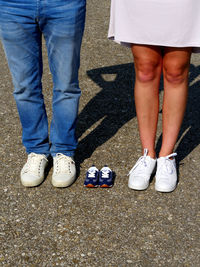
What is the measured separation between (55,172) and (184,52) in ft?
4.10

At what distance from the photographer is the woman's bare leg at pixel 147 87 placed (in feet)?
9.13

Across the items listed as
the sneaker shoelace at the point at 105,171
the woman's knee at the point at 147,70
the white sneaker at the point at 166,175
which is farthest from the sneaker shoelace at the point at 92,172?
the woman's knee at the point at 147,70

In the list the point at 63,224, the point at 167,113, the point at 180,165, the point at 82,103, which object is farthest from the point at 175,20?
the point at 82,103

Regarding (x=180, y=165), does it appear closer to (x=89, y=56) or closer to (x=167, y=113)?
(x=167, y=113)

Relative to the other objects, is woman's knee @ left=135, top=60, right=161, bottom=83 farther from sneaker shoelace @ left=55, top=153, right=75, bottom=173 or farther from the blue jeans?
sneaker shoelace @ left=55, top=153, right=75, bottom=173

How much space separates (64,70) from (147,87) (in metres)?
0.58

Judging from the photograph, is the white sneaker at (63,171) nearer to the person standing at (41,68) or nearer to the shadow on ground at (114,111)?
the person standing at (41,68)

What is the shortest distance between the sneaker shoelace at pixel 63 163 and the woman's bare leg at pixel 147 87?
573mm

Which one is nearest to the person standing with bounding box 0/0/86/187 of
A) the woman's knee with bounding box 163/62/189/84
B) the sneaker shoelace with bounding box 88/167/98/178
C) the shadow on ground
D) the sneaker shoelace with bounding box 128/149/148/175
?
the sneaker shoelace with bounding box 88/167/98/178

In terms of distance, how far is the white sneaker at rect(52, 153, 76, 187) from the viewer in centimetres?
309

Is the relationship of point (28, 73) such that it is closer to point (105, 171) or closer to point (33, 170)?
point (33, 170)

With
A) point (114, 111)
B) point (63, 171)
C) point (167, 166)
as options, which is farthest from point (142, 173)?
point (114, 111)

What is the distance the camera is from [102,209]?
2.93 metres

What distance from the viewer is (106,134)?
382 centimetres
